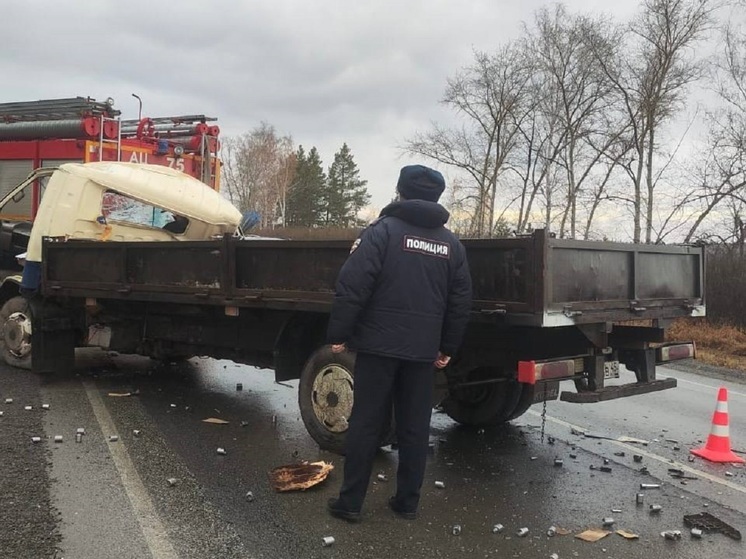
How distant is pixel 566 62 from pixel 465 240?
109ft

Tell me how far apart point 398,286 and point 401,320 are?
0.64ft

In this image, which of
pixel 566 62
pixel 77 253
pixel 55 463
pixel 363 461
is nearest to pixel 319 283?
pixel 363 461

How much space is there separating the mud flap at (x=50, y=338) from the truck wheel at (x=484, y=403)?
14.5ft

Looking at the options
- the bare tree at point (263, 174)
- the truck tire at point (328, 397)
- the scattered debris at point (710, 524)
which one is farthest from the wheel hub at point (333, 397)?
the bare tree at point (263, 174)

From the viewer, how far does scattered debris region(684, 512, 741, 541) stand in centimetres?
406

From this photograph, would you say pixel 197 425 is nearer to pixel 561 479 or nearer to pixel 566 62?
pixel 561 479

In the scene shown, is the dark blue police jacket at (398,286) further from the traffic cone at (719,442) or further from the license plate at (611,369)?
the traffic cone at (719,442)

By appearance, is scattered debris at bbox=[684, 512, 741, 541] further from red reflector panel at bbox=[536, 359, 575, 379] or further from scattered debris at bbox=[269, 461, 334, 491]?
scattered debris at bbox=[269, 461, 334, 491]

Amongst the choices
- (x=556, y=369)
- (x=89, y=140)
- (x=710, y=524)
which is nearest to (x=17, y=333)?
Result: (x=89, y=140)

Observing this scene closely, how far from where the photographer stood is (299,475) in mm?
4719

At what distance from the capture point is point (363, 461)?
13.1 ft

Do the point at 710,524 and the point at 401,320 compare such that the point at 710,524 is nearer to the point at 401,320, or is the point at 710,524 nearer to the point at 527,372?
the point at 527,372

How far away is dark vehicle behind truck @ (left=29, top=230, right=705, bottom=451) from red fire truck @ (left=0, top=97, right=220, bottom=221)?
111 inches

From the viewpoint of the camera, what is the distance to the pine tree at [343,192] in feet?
242
